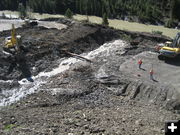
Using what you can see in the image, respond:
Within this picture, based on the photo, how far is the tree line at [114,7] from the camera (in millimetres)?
52188

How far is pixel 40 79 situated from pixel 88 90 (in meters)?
4.33

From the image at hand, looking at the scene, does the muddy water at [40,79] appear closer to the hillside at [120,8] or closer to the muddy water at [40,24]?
the muddy water at [40,24]

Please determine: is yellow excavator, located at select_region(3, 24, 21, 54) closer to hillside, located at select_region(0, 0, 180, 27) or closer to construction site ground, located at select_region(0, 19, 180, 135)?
construction site ground, located at select_region(0, 19, 180, 135)

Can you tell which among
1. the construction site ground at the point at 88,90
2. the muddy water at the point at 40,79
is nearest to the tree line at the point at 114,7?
the construction site ground at the point at 88,90

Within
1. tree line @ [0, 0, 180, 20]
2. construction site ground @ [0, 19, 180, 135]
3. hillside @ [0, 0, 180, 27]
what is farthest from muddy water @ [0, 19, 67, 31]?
tree line @ [0, 0, 180, 20]

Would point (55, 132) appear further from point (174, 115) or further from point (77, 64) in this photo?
point (77, 64)

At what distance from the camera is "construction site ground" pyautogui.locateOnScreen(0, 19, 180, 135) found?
45.6 feet

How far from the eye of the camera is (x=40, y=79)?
20344 millimetres

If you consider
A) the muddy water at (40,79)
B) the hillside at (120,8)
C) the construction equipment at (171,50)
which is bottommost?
the muddy water at (40,79)

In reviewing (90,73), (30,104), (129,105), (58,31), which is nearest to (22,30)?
(58,31)

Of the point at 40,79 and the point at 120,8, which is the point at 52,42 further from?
the point at 120,8

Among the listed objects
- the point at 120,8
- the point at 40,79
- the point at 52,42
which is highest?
the point at 120,8

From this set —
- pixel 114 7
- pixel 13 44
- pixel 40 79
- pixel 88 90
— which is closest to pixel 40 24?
pixel 13 44

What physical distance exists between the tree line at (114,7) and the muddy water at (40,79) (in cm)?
2665
